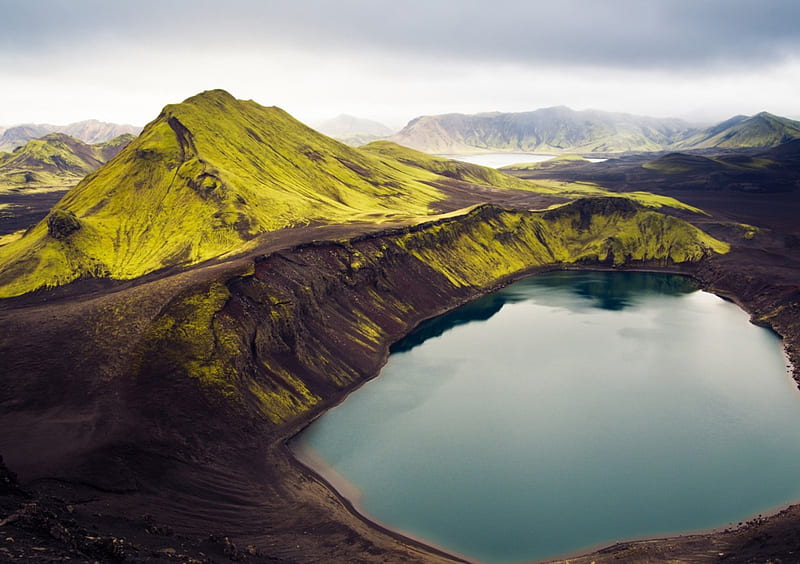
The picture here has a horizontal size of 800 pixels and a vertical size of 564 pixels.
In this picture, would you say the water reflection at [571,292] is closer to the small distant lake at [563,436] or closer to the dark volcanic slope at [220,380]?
the dark volcanic slope at [220,380]

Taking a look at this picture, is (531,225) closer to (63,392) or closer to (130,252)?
(130,252)

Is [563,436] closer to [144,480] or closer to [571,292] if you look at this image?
[144,480]

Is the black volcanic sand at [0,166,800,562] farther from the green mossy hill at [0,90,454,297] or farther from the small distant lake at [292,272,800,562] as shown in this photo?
the green mossy hill at [0,90,454,297]

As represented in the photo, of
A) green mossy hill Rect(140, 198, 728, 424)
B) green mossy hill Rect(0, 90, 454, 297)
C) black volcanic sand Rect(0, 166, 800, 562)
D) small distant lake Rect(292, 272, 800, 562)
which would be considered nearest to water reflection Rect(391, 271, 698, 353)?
green mossy hill Rect(140, 198, 728, 424)

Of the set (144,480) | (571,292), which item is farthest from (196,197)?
(571,292)

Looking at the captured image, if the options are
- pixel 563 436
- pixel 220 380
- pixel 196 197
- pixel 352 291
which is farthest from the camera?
pixel 196 197

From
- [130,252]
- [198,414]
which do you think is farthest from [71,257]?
[198,414]
